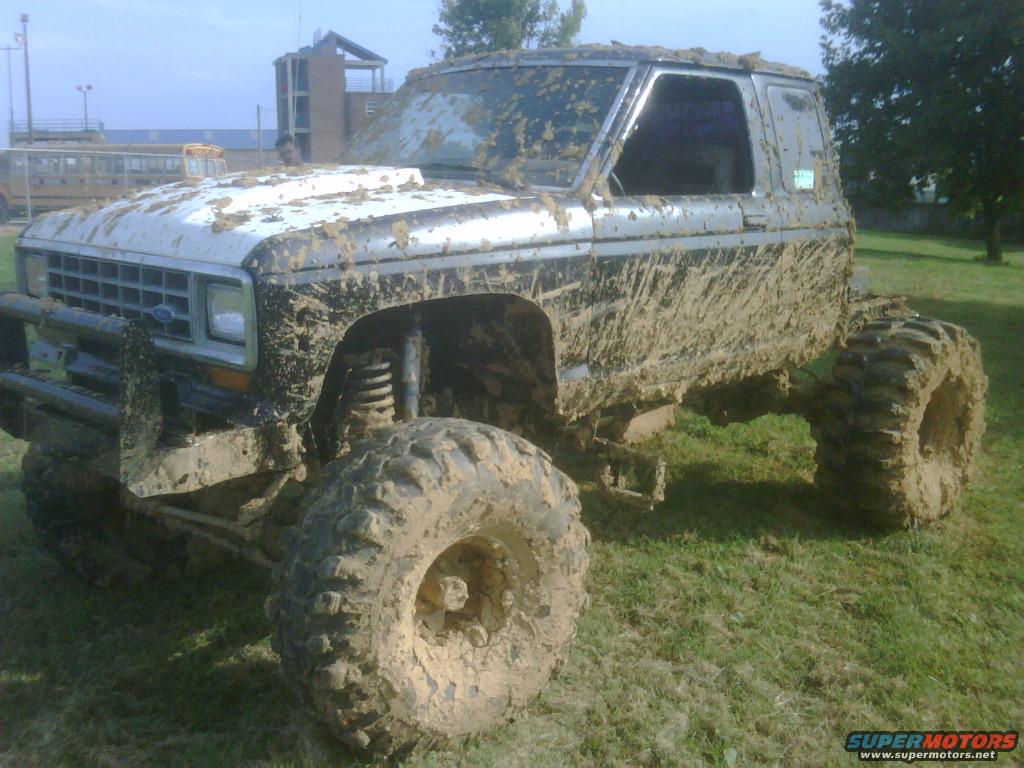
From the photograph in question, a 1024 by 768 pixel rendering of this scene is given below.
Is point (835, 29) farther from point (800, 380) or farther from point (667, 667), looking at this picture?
point (667, 667)

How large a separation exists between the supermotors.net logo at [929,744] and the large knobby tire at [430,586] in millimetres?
1063

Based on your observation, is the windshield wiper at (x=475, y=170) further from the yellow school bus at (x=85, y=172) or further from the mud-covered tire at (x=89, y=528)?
the yellow school bus at (x=85, y=172)

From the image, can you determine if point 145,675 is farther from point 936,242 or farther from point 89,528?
point 936,242

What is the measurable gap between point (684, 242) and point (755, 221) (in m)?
0.57

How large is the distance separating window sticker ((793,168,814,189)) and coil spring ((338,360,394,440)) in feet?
8.57

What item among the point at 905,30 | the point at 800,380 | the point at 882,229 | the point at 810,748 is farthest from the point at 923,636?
the point at 882,229

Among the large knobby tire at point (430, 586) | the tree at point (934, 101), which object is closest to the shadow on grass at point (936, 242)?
the tree at point (934, 101)

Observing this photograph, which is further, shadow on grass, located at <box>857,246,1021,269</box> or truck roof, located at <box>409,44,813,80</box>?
shadow on grass, located at <box>857,246,1021,269</box>

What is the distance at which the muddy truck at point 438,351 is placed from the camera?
9.11 feet

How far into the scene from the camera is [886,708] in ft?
11.3

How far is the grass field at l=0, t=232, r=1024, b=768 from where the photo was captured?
3162mm

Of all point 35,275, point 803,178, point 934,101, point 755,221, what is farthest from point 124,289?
point 934,101

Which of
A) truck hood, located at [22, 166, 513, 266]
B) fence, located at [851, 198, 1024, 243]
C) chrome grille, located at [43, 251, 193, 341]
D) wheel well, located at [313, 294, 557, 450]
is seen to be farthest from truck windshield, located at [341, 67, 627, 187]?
fence, located at [851, 198, 1024, 243]

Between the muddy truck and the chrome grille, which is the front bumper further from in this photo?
the chrome grille
